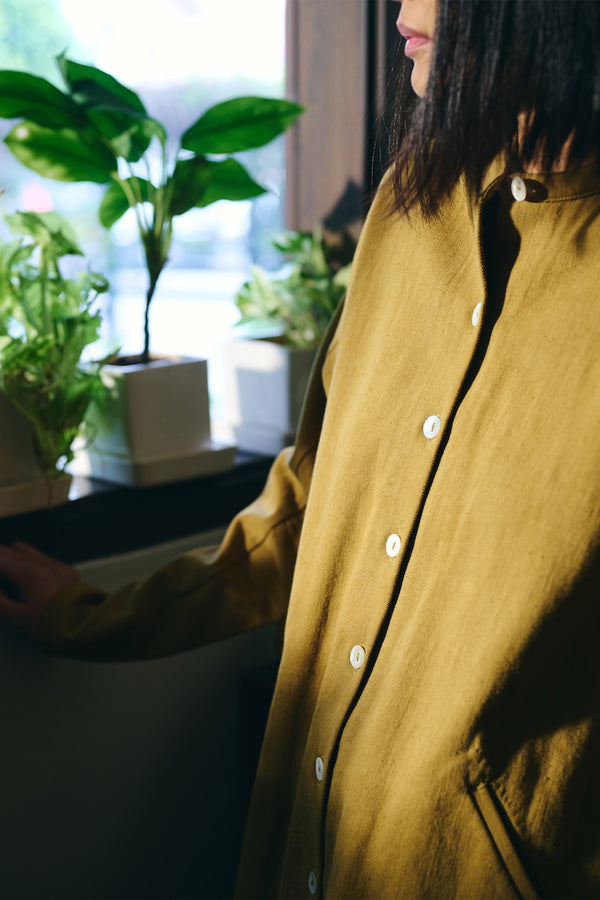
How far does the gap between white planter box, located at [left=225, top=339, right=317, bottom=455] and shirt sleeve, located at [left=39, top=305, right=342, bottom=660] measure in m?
0.33

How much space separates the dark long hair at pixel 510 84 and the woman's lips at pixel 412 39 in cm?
6

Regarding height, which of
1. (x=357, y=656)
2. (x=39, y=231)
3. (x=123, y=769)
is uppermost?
(x=39, y=231)

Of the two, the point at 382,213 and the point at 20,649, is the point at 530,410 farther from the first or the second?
the point at 20,649

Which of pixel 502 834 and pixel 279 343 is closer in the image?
pixel 502 834

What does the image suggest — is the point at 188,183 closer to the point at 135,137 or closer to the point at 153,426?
the point at 135,137

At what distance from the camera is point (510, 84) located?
0.58 m

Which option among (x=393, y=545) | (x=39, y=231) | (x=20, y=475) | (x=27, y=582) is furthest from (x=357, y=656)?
(x=39, y=231)

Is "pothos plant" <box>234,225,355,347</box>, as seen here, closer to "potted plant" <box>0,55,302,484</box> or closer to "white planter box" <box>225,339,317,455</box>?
"white planter box" <box>225,339,317,455</box>

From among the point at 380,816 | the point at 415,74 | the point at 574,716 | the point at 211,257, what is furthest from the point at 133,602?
the point at 211,257

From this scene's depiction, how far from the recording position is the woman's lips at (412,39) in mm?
659

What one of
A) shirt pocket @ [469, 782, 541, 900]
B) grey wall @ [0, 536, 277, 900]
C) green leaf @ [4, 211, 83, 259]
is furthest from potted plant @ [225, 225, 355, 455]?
shirt pocket @ [469, 782, 541, 900]

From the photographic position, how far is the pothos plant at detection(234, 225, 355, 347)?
1315mm

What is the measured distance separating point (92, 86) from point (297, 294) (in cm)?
45

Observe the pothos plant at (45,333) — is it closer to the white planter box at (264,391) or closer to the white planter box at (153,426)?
the white planter box at (153,426)
